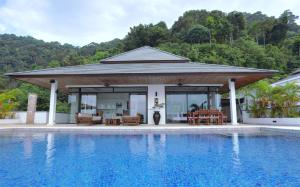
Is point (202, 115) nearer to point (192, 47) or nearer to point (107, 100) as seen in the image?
point (107, 100)

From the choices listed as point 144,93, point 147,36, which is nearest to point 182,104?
point 144,93

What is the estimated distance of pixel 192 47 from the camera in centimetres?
4053

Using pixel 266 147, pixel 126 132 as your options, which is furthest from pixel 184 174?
pixel 126 132

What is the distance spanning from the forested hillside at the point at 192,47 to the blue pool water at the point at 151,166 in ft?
77.8

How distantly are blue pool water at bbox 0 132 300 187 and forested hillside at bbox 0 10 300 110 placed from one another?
23.7m

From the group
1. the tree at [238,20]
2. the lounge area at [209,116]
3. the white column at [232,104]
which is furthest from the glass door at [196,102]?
the tree at [238,20]

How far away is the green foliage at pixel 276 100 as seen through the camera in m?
12.2

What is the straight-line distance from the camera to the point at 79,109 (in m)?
14.9

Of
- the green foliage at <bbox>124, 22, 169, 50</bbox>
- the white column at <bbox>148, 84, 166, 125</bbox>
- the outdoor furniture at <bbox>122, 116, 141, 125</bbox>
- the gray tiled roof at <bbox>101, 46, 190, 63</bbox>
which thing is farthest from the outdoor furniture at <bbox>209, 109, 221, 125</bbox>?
the green foliage at <bbox>124, 22, 169, 50</bbox>

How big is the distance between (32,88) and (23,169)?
95.1 feet

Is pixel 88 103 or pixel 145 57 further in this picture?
pixel 145 57

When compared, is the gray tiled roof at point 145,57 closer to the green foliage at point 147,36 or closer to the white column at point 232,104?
the white column at point 232,104

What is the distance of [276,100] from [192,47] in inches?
1153

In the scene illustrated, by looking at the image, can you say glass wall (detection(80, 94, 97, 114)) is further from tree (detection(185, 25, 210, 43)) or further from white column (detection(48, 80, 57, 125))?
tree (detection(185, 25, 210, 43))
